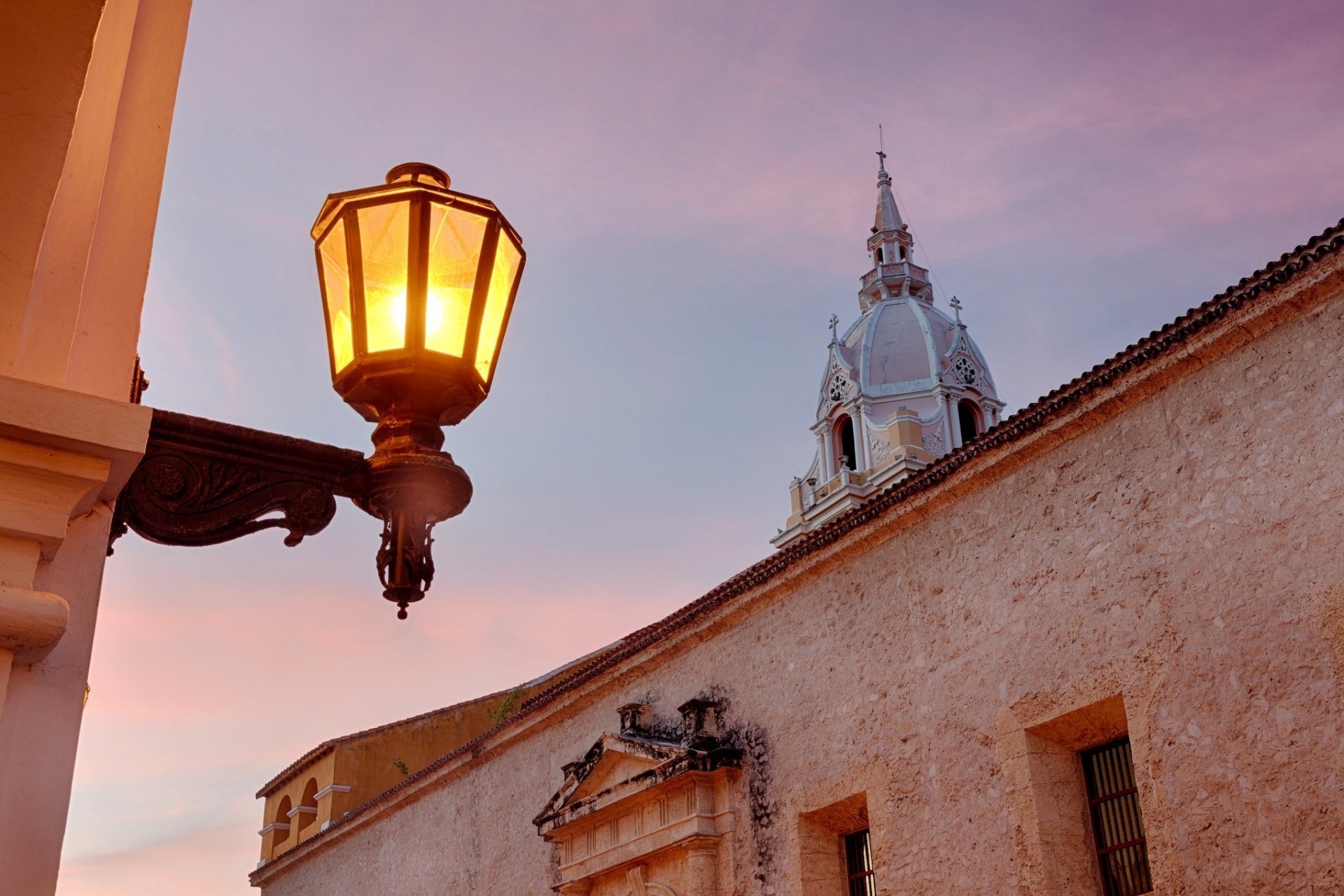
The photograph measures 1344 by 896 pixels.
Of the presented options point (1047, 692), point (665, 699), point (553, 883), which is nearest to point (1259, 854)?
point (1047, 692)

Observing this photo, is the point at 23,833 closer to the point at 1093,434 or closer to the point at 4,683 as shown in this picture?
the point at 4,683

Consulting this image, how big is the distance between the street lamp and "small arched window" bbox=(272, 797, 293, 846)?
24.2 meters

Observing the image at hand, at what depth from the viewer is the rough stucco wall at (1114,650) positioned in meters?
8.08

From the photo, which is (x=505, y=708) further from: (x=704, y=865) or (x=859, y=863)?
(x=859, y=863)

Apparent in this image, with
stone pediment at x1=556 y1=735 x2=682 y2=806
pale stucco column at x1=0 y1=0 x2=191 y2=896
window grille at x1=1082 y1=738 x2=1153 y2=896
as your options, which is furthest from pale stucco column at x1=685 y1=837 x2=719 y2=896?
pale stucco column at x1=0 y1=0 x2=191 y2=896

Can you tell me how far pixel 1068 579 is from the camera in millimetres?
9664

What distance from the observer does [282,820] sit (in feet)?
84.4

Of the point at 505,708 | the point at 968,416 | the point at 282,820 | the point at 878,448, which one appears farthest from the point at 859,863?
the point at 968,416

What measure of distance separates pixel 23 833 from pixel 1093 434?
862cm

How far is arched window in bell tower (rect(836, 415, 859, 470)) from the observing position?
41.0m

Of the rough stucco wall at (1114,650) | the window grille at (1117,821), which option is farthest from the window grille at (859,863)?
the window grille at (1117,821)

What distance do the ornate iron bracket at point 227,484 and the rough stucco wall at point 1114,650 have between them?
6853 mm

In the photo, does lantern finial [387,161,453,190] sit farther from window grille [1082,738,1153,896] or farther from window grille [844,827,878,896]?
window grille [844,827,878,896]

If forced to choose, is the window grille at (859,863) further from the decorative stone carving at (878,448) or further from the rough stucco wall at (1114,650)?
the decorative stone carving at (878,448)
